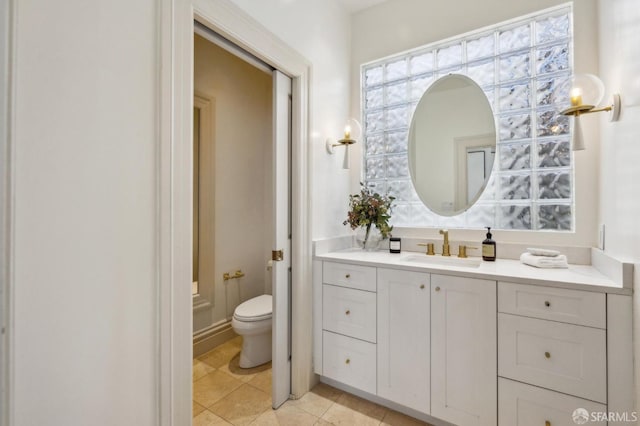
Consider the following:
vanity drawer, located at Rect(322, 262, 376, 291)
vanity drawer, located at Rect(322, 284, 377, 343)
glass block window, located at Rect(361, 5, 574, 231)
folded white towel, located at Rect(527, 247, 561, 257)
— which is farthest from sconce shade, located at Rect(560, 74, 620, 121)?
vanity drawer, located at Rect(322, 284, 377, 343)

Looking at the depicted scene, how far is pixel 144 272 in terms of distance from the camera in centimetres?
107

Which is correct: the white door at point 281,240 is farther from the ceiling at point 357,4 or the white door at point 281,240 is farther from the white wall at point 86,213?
the ceiling at point 357,4

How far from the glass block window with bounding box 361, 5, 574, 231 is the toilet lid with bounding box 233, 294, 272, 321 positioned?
48.6 inches

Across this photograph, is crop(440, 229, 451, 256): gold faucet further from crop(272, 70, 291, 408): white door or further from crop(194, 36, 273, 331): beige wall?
crop(194, 36, 273, 331): beige wall

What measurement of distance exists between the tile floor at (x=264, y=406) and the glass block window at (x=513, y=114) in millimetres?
1290

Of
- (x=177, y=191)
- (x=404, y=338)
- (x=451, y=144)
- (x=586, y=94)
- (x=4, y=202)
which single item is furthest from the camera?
(x=451, y=144)

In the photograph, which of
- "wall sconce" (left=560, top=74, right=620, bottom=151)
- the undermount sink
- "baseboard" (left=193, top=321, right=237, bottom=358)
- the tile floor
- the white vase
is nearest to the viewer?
"wall sconce" (left=560, top=74, right=620, bottom=151)

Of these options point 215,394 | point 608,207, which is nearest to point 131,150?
point 215,394

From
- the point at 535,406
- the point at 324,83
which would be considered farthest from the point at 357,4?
the point at 535,406

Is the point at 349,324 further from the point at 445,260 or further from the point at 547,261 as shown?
the point at 547,261

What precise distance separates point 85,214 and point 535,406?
196cm

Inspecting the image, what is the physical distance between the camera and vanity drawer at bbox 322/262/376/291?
1.73m

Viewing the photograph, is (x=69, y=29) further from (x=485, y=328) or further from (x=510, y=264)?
(x=510, y=264)

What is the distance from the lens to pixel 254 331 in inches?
81.9
